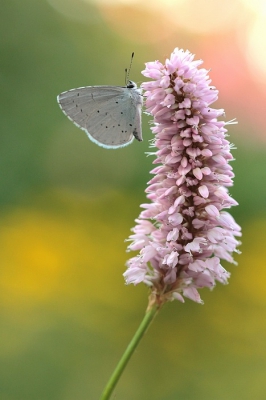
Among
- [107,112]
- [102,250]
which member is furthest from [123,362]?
[102,250]

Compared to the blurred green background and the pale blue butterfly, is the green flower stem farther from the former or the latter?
the blurred green background

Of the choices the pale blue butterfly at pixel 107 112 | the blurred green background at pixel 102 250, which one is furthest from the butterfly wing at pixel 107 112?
the blurred green background at pixel 102 250

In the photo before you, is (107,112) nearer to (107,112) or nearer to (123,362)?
(107,112)

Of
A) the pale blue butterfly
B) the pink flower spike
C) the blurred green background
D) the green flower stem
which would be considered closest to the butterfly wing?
the pale blue butterfly

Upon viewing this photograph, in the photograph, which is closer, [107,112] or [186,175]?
[186,175]

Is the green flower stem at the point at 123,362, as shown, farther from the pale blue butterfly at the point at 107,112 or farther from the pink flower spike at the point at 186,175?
the pale blue butterfly at the point at 107,112

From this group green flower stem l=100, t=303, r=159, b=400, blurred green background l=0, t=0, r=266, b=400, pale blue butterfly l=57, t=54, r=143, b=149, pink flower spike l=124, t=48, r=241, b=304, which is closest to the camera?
green flower stem l=100, t=303, r=159, b=400

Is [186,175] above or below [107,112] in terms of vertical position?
below
